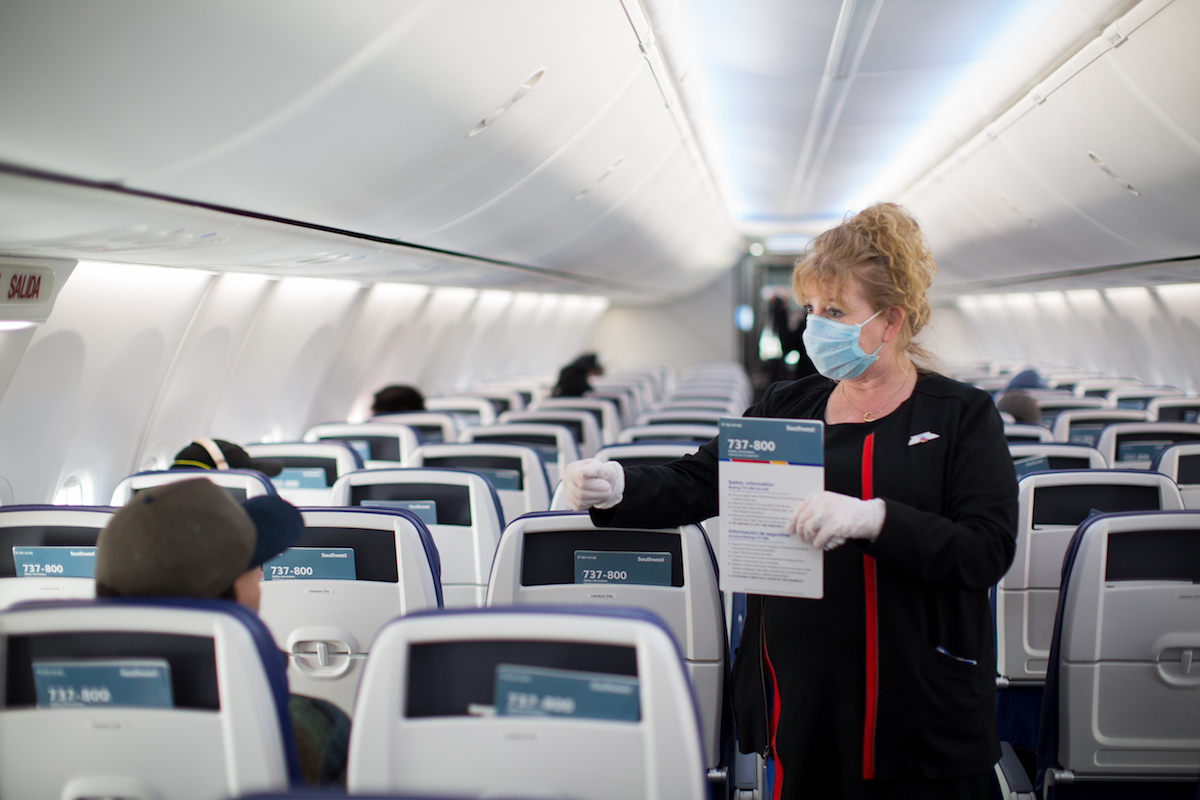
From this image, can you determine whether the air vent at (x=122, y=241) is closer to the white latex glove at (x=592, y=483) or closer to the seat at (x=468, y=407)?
the white latex glove at (x=592, y=483)

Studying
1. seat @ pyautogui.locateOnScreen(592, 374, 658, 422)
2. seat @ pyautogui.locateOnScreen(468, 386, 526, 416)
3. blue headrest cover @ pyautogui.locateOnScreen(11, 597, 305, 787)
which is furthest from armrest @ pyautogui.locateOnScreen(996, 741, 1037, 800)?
seat @ pyautogui.locateOnScreen(468, 386, 526, 416)

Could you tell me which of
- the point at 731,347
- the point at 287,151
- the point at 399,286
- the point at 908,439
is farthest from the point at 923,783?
the point at 731,347

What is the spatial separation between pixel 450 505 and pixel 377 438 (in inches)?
84.2

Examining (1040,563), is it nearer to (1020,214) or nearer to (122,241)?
(122,241)

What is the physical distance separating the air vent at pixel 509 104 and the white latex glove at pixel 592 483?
2.02 m

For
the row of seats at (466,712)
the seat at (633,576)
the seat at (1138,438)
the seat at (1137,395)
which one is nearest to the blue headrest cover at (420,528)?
the seat at (633,576)

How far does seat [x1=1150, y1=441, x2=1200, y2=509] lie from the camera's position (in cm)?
395

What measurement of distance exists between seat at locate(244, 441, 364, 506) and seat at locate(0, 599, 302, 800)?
2888 millimetres

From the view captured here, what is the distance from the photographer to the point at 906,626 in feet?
5.83

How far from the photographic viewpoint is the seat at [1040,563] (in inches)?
125

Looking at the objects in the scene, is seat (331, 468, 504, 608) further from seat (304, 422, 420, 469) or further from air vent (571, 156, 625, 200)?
air vent (571, 156, 625, 200)

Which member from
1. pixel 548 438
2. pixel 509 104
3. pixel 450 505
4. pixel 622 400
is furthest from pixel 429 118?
pixel 622 400

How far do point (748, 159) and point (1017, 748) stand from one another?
7.68m

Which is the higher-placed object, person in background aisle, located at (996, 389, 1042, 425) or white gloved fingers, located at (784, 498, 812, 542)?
person in background aisle, located at (996, 389, 1042, 425)
